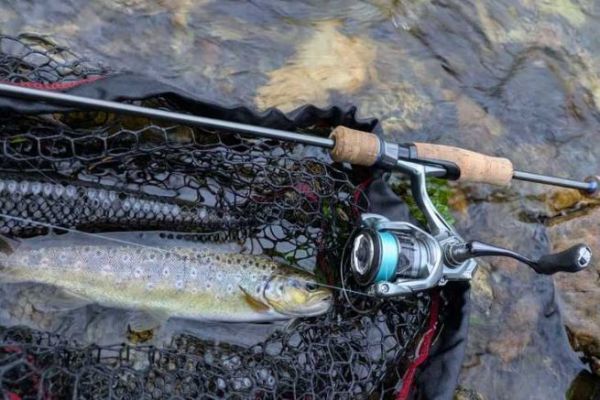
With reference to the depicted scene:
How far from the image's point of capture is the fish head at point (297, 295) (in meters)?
2.97

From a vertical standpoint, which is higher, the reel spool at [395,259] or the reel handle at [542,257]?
the reel handle at [542,257]

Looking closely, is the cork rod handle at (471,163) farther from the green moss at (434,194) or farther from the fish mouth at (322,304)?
the fish mouth at (322,304)

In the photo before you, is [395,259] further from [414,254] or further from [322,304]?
[322,304]

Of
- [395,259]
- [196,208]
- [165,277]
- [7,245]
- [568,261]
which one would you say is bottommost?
[165,277]

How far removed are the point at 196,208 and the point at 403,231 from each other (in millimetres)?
881

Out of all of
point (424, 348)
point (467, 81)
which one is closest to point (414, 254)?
point (424, 348)

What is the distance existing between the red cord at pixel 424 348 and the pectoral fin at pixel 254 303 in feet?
2.28

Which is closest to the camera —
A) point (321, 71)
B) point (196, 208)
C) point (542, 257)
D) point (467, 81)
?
point (542, 257)

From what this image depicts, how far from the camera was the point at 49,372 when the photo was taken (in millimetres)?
2260

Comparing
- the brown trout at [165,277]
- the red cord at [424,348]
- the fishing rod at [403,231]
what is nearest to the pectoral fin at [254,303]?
the brown trout at [165,277]

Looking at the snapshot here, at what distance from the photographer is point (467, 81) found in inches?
143

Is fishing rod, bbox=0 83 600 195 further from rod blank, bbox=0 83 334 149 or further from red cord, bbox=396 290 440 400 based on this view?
red cord, bbox=396 290 440 400

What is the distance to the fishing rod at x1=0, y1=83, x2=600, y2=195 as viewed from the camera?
2.33 metres

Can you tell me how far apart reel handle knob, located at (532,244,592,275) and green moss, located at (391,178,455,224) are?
2.46 feet
